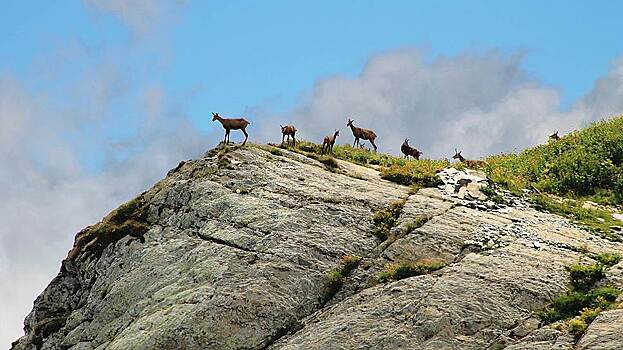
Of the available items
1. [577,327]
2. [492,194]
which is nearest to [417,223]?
[492,194]

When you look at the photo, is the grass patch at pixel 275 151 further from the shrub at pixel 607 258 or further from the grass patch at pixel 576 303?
the grass patch at pixel 576 303

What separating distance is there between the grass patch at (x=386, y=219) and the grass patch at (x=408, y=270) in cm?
270

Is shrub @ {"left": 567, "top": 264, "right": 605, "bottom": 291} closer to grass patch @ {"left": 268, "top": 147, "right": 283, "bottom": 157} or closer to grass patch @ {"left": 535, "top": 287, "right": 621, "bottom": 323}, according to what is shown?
grass patch @ {"left": 535, "top": 287, "right": 621, "bottom": 323}

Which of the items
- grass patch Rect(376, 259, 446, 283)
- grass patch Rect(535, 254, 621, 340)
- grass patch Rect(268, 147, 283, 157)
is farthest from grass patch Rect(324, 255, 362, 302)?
grass patch Rect(268, 147, 283, 157)

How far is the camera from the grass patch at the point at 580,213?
3853 centimetres

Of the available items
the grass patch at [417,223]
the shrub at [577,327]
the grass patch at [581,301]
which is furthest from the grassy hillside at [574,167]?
the shrub at [577,327]

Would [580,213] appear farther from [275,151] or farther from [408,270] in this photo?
[275,151]

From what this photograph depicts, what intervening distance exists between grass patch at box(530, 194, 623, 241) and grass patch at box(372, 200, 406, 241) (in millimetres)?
7488

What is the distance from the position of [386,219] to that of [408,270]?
431 cm

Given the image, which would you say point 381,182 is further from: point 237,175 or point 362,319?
point 362,319

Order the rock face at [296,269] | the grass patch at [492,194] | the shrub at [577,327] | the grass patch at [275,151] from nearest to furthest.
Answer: the shrub at [577,327], the rock face at [296,269], the grass patch at [492,194], the grass patch at [275,151]

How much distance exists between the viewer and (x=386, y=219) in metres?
36.7

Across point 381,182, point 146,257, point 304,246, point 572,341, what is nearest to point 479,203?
point 381,182

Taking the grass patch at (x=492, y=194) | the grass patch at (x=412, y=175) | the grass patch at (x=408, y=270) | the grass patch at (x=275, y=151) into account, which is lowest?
the grass patch at (x=408, y=270)
